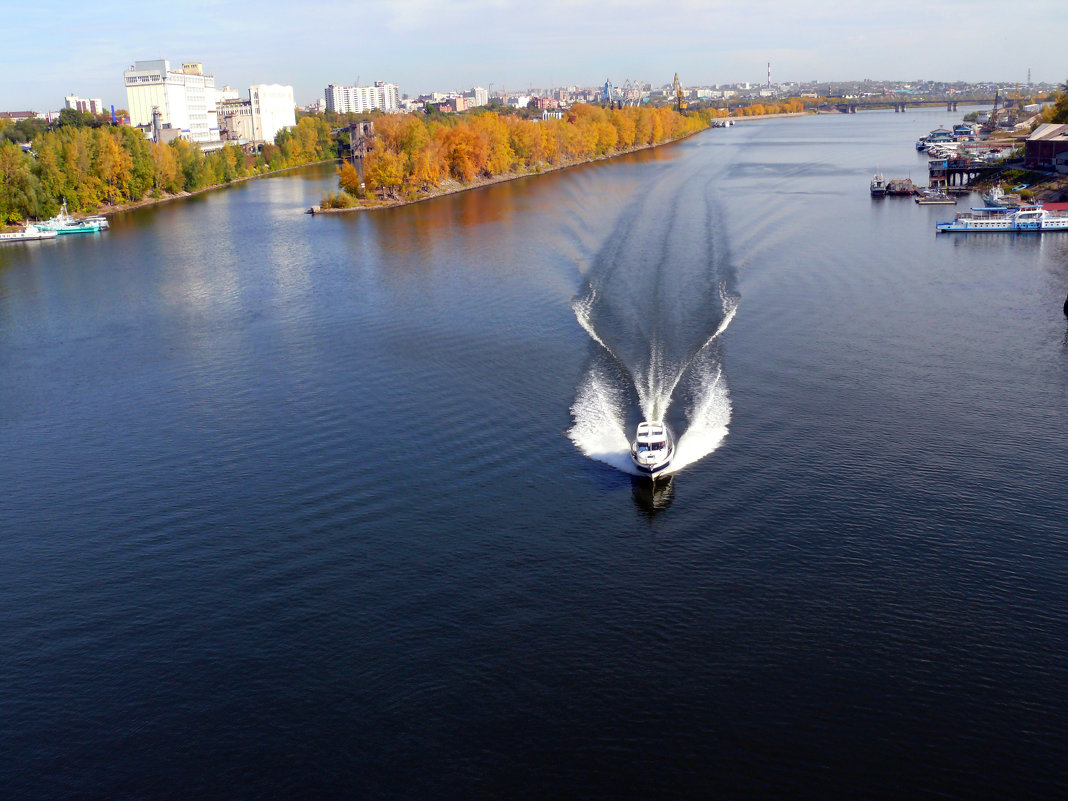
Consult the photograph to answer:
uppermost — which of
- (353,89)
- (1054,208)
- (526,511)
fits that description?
(353,89)

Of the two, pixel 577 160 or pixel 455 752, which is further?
pixel 577 160

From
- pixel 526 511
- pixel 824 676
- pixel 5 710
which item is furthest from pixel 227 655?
pixel 824 676

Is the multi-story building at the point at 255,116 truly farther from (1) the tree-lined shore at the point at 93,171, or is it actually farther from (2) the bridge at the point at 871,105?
(2) the bridge at the point at 871,105

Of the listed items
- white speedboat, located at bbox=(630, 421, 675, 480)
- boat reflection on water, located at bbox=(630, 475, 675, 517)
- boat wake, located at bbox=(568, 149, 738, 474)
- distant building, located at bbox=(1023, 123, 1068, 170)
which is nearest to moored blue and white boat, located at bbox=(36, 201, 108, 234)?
boat wake, located at bbox=(568, 149, 738, 474)

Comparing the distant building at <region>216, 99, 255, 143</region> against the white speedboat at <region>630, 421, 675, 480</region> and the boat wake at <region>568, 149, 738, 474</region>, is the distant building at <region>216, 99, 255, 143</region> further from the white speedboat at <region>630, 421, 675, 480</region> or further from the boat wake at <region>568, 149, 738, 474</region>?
the white speedboat at <region>630, 421, 675, 480</region>

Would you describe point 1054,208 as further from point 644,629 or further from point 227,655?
point 227,655

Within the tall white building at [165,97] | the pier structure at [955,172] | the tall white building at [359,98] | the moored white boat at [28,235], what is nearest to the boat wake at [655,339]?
the pier structure at [955,172]

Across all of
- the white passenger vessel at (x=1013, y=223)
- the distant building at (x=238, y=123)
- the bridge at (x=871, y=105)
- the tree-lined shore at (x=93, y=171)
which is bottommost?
the white passenger vessel at (x=1013, y=223)
